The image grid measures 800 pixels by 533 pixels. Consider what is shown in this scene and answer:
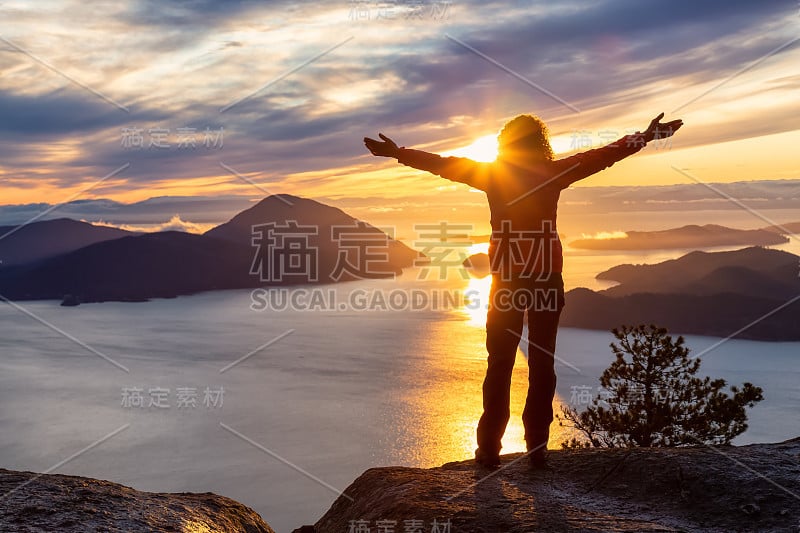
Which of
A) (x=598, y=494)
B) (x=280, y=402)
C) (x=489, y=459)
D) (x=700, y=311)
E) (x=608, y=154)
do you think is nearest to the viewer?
(x=598, y=494)

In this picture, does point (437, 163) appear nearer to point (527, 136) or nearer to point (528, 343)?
point (527, 136)

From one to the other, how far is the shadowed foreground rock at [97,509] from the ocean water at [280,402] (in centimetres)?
6957

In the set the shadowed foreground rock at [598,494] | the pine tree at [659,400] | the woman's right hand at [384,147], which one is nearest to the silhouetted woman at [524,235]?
the woman's right hand at [384,147]

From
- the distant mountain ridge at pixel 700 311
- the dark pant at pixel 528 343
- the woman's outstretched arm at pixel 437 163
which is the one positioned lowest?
the distant mountain ridge at pixel 700 311

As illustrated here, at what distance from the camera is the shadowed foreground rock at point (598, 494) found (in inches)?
200

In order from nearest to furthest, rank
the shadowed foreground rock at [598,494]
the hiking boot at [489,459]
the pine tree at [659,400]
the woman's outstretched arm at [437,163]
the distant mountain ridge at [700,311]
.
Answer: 1. the shadowed foreground rock at [598,494]
2. the woman's outstretched arm at [437,163]
3. the hiking boot at [489,459]
4. the pine tree at [659,400]
5. the distant mountain ridge at [700,311]

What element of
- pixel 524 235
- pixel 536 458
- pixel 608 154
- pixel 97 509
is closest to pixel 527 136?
pixel 608 154

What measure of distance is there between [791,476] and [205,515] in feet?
17.9

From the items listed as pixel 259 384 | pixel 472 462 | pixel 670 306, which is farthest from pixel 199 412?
pixel 472 462

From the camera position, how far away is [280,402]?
424 feet

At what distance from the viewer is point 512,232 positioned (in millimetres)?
6328

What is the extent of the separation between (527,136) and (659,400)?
15.1 m

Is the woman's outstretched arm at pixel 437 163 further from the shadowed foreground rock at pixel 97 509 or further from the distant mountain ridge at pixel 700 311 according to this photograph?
the distant mountain ridge at pixel 700 311

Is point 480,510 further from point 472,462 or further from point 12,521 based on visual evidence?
point 12,521
